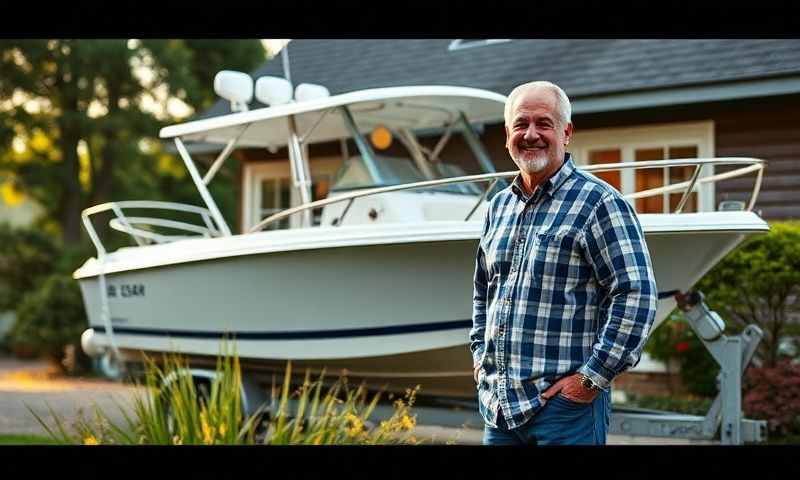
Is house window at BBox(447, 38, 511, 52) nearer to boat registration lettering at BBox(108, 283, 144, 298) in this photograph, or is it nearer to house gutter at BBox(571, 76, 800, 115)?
house gutter at BBox(571, 76, 800, 115)

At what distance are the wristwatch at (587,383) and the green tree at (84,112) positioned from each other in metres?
14.8

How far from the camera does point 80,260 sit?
51.7 feet

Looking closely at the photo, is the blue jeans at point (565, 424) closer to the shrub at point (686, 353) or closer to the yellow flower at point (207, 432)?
the yellow flower at point (207, 432)

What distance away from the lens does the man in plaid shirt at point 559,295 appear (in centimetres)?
285

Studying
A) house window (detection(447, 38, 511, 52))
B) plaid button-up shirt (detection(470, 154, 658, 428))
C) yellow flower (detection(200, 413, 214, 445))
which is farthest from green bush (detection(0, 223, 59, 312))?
plaid button-up shirt (detection(470, 154, 658, 428))

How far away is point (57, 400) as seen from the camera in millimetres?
9422

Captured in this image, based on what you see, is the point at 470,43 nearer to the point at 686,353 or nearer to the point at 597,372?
the point at 686,353

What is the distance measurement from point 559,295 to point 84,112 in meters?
15.7

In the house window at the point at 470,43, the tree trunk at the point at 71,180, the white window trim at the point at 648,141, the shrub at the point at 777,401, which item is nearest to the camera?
the shrub at the point at 777,401

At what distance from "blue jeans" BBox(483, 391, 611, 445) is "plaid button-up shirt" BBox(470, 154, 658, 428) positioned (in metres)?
0.04

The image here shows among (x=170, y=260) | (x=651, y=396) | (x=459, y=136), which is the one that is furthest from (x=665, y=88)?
(x=170, y=260)

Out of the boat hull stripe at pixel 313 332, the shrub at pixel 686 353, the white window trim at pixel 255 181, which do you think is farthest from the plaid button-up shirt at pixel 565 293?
the white window trim at pixel 255 181
